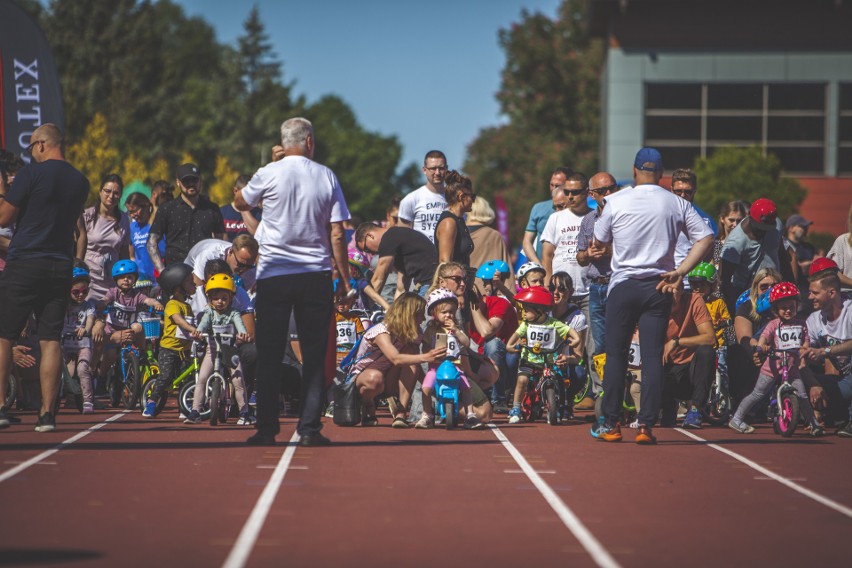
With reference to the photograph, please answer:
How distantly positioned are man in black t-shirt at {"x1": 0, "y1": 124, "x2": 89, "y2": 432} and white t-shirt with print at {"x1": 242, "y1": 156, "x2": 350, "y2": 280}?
5.62 feet

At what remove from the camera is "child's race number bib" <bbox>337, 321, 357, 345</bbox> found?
15.4 meters

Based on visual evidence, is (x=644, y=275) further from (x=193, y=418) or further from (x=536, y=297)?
(x=193, y=418)

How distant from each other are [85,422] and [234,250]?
8.08ft

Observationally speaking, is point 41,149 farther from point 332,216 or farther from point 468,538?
point 468,538

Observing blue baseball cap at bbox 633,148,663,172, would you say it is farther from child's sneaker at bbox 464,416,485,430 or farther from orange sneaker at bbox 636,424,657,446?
child's sneaker at bbox 464,416,485,430

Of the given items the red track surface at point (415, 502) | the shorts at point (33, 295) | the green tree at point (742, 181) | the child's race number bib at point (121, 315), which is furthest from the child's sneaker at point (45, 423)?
the green tree at point (742, 181)

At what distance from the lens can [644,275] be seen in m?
12.0

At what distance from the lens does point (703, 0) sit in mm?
50406

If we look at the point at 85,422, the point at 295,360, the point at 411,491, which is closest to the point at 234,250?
the point at 295,360

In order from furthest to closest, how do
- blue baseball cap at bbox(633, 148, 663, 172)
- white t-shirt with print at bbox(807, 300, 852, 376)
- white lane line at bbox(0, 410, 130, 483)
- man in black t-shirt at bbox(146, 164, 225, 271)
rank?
man in black t-shirt at bbox(146, 164, 225, 271)
white t-shirt with print at bbox(807, 300, 852, 376)
blue baseball cap at bbox(633, 148, 663, 172)
white lane line at bbox(0, 410, 130, 483)

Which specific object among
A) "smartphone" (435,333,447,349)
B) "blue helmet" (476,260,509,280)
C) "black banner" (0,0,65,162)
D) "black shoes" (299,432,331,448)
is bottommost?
"black shoes" (299,432,331,448)

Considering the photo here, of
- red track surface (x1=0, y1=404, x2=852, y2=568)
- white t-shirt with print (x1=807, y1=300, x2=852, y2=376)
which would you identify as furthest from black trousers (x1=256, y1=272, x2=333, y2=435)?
white t-shirt with print (x1=807, y1=300, x2=852, y2=376)

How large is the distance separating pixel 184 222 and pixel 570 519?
361 inches

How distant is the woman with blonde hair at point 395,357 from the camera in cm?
1352
